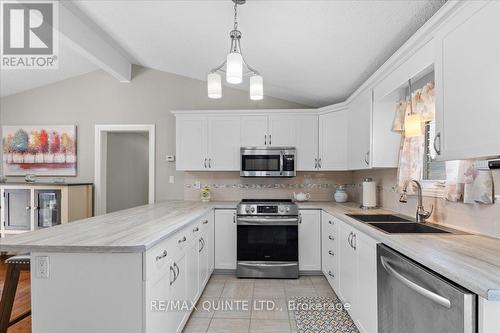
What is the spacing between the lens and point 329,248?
10.4 ft

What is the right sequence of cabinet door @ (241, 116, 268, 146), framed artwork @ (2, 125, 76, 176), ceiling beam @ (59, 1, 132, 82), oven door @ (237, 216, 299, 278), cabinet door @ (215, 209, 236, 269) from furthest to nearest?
framed artwork @ (2, 125, 76, 176) < cabinet door @ (241, 116, 268, 146) < cabinet door @ (215, 209, 236, 269) < oven door @ (237, 216, 299, 278) < ceiling beam @ (59, 1, 132, 82)

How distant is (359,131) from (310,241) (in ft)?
4.60

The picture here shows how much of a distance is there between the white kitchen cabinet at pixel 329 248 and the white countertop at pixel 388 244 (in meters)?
0.78

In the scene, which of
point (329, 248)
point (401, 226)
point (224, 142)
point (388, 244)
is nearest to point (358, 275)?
point (401, 226)

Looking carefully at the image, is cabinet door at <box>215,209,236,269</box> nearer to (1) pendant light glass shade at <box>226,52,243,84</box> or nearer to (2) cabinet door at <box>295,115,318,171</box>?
(2) cabinet door at <box>295,115,318,171</box>

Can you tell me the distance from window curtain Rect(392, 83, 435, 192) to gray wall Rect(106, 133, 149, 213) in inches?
177

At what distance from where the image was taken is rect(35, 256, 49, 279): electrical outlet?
1.51m

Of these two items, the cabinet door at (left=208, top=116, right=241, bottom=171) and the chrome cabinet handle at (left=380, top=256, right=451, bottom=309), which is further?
the cabinet door at (left=208, top=116, right=241, bottom=171)

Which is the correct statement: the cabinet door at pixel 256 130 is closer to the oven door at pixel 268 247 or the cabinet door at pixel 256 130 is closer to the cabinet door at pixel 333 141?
the cabinet door at pixel 333 141

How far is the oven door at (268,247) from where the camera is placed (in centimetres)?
341

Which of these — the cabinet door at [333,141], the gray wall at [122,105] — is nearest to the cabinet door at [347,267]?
the cabinet door at [333,141]

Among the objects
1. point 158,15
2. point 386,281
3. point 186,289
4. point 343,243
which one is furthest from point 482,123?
point 158,15

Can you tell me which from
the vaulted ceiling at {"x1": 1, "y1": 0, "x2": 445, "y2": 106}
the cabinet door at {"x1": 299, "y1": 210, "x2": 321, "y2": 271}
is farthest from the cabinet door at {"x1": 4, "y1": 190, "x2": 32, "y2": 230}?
the cabinet door at {"x1": 299, "y1": 210, "x2": 321, "y2": 271}

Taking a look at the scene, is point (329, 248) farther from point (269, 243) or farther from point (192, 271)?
point (192, 271)
